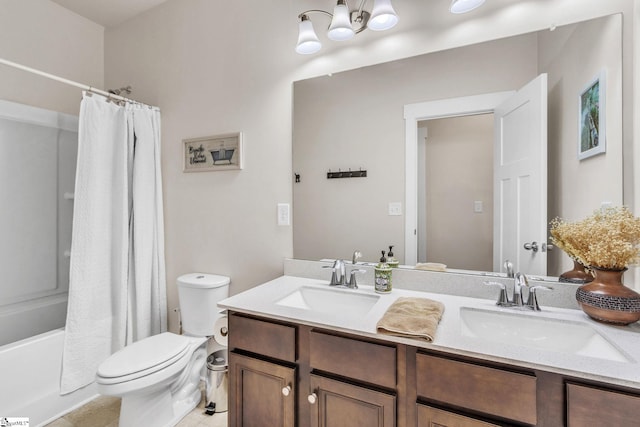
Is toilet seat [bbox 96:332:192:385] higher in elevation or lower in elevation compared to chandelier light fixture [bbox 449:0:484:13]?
lower

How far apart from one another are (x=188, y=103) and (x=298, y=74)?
0.91 m

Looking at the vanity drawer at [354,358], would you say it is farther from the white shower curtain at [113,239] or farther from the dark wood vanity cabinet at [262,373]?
the white shower curtain at [113,239]

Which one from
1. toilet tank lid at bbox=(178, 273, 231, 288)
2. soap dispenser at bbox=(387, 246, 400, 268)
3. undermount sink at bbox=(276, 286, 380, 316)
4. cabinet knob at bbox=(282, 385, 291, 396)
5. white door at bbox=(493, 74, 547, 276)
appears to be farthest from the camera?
toilet tank lid at bbox=(178, 273, 231, 288)

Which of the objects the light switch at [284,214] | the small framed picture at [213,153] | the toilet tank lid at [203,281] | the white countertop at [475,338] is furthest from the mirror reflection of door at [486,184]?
the toilet tank lid at [203,281]

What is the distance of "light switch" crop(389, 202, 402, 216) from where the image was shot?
5.14ft

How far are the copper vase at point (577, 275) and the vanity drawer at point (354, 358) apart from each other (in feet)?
2.71

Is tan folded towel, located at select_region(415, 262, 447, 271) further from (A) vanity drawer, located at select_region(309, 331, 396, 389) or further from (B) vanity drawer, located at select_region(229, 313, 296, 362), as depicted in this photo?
(B) vanity drawer, located at select_region(229, 313, 296, 362)

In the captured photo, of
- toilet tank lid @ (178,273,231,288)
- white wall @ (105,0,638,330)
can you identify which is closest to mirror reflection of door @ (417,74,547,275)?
white wall @ (105,0,638,330)

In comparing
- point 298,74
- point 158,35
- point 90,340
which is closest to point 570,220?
point 298,74

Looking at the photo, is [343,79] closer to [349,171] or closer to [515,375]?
[349,171]

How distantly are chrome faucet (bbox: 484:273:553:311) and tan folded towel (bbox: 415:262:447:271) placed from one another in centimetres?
24

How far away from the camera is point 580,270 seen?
1.23 meters

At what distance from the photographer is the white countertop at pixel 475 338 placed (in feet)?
2.58

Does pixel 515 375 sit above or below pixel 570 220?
below
